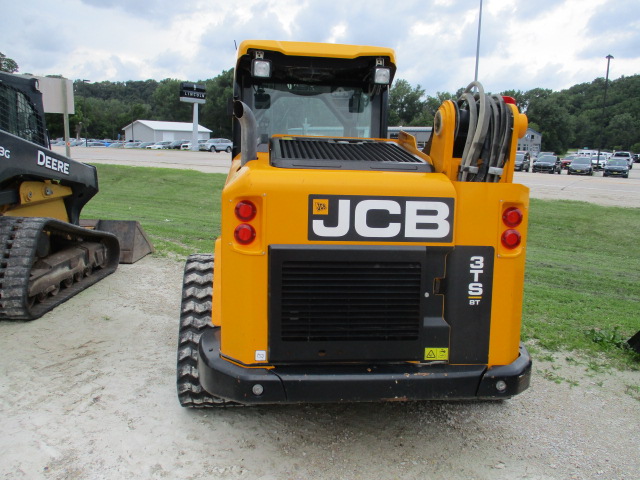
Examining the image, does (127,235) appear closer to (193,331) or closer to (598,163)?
(193,331)

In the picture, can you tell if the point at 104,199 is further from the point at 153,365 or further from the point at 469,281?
the point at 469,281

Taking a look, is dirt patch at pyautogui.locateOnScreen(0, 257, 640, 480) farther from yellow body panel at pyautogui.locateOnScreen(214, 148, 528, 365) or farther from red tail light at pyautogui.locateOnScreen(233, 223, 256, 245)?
red tail light at pyautogui.locateOnScreen(233, 223, 256, 245)

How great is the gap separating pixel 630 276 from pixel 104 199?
1350 centimetres

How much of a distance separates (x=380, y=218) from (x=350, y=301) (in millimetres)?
477

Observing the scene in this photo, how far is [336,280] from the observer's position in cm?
298

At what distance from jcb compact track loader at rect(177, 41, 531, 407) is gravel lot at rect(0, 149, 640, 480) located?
447 millimetres

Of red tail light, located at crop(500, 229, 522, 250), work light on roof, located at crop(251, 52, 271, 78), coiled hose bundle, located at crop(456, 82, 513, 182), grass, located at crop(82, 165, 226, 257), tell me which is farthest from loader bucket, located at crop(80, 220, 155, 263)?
red tail light, located at crop(500, 229, 522, 250)

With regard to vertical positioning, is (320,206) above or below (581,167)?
above

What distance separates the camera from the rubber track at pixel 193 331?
3551 mm

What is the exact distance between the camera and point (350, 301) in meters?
3.01

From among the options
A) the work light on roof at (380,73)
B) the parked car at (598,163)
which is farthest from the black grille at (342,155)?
the parked car at (598,163)

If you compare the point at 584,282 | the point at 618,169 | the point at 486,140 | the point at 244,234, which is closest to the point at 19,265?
the point at 244,234

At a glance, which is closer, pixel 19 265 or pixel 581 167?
pixel 19 265

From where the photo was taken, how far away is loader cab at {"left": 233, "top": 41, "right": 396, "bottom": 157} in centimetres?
430
